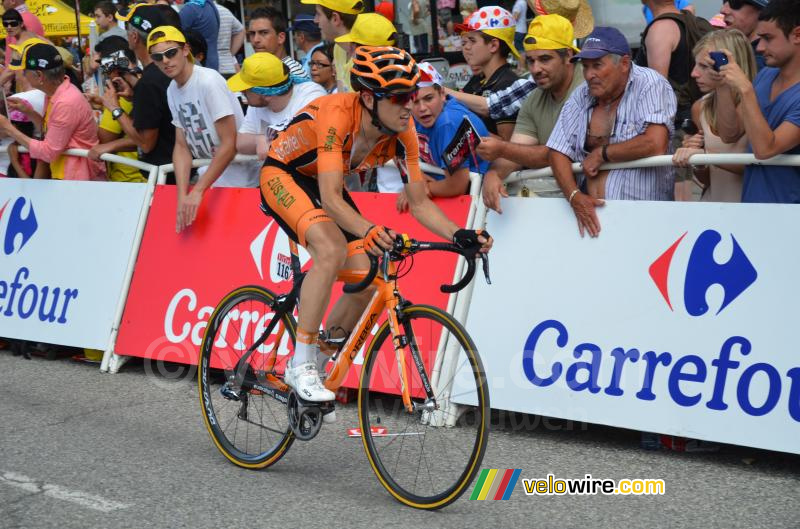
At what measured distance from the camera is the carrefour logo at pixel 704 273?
17.9ft

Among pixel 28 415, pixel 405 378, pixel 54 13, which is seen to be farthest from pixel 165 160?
pixel 54 13

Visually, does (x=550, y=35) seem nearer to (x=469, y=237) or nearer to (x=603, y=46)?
(x=603, y=46)

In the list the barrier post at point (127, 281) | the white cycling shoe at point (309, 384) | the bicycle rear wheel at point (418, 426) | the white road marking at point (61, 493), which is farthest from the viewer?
the barrier post at point (127, 281)

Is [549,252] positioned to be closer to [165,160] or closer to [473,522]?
[473,522]

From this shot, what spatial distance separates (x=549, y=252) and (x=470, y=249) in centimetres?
171

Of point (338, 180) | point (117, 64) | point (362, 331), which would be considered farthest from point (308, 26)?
point (362, 331)

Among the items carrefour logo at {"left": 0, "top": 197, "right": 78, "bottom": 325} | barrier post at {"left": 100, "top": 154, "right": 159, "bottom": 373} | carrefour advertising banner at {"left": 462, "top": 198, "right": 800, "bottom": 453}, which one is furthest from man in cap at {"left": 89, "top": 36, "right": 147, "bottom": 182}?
carrefour advertising banner at {"left": 462, "top": 198, "right": 800, "bottom": 453}

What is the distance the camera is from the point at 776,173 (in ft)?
18.2

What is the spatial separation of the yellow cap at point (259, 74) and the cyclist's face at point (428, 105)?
1.23 metres

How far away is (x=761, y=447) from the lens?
526cm

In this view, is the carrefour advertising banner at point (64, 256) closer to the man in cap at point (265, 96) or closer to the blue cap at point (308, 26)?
the man in cap at point (265, 96)

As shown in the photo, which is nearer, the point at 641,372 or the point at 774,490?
the point at 774,490

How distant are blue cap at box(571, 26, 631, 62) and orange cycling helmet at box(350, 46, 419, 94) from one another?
63.4 inches

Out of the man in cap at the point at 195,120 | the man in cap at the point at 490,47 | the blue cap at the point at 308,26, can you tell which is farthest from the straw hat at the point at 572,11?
the blue cap at the point at 308,26
